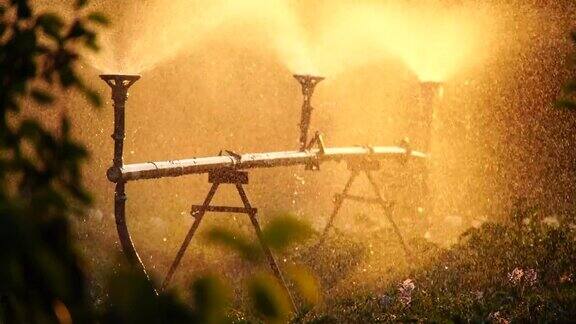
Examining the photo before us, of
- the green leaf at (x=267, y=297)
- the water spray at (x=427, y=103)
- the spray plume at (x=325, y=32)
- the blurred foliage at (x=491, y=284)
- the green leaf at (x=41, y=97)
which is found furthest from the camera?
the spray plume at (x=325, y=32)

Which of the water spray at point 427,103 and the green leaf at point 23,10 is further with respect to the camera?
the water spray at point 427,103

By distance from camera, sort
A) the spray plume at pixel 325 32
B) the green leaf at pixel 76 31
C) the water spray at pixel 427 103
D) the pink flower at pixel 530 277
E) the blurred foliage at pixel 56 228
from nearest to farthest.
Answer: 1. the blurred foliage at pixel 56 228
2. the green leaf at pixel 76 31
3. the pink flower at pixel 530 277
4. the water spray at pixel 427 103
5. the spray plume at pixel 325 32

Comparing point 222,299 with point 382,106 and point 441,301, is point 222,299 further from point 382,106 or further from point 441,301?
point 382,106

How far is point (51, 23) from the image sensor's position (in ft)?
4.57

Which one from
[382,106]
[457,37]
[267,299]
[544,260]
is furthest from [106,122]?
[267,299]

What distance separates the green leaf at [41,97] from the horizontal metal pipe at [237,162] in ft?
13.6

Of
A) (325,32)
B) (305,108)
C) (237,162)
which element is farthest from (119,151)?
(325,32)

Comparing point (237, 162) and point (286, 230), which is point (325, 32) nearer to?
point (237, 162)

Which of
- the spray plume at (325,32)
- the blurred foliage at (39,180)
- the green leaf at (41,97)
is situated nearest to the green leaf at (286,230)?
the blurred foliage at (39,180)

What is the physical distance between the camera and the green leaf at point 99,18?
4.75ft

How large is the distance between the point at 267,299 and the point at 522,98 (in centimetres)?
1119

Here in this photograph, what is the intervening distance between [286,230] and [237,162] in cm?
543

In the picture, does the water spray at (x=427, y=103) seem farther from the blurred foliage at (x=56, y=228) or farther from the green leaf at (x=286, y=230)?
the green leaf at (x=286, y=230)

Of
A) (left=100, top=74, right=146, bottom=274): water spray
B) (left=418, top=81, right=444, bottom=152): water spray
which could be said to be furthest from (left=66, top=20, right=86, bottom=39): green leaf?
(left=418, top=81, right=444, bottom=152): water spray
